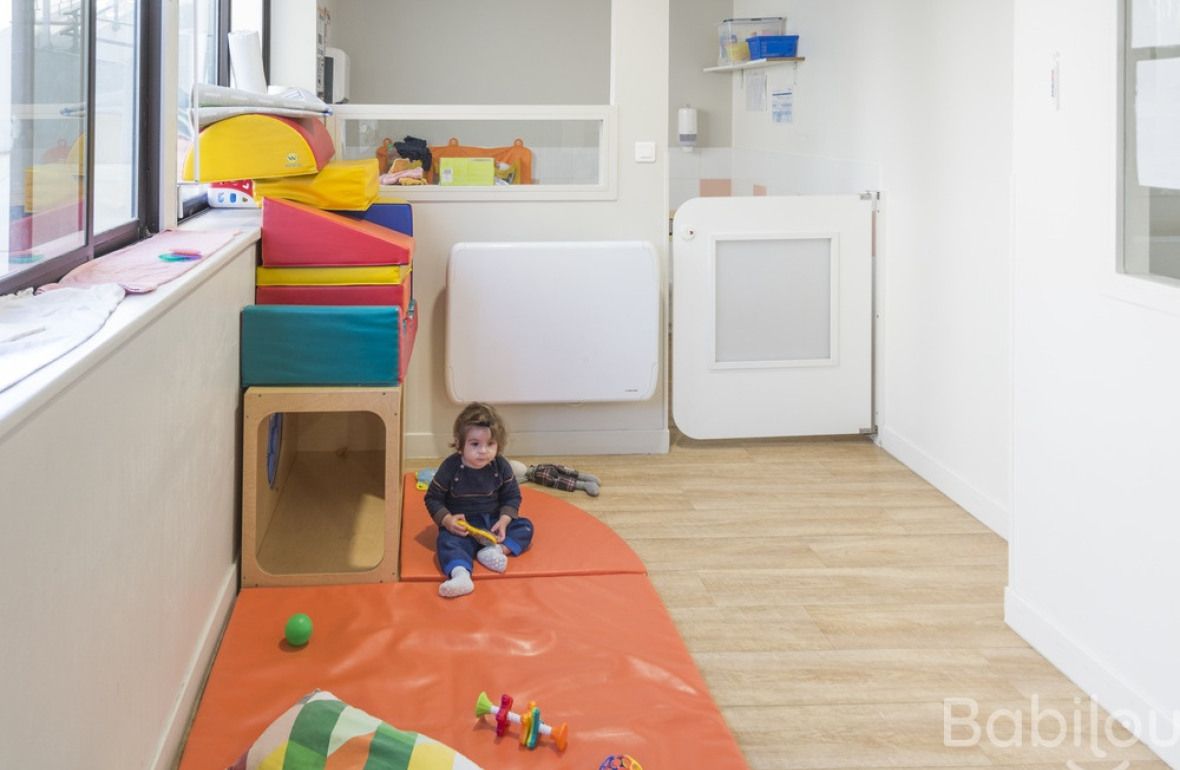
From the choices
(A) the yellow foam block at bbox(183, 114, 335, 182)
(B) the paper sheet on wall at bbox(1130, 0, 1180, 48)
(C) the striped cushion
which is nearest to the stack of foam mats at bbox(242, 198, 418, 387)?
(A) the yellow foam block at bbox(183, 114, 335, 182)

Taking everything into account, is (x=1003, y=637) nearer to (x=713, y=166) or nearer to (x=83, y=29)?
(x=83, y=29)

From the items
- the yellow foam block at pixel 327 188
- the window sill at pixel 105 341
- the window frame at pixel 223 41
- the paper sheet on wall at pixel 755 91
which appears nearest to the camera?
the window sill at pixel 105 341

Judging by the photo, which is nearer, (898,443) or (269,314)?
(269,314)

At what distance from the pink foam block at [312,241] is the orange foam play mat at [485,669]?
0.91 meters

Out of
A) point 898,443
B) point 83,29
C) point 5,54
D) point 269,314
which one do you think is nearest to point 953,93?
point 898,443

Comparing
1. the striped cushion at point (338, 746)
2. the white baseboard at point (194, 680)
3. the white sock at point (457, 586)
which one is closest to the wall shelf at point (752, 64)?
the white sock at point (457, 586)

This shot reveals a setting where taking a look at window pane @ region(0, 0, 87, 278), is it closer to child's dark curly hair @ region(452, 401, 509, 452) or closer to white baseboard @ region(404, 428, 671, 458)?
child's dark curly hair @ region(452, 401, 509, 452)

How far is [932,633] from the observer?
276 centimetres

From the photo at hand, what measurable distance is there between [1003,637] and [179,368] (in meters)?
1.90

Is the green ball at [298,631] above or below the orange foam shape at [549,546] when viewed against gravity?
below

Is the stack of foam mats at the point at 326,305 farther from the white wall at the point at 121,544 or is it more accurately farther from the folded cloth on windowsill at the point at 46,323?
the folded cloth on windowsill at the point at 46,323

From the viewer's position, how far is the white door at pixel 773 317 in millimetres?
4477

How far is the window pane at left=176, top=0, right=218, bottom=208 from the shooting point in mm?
3340

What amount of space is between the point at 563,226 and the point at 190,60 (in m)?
1.41
